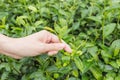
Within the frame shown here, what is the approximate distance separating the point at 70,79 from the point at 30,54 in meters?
0.28

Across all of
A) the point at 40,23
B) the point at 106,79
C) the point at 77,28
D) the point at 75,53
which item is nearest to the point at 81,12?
the point at 77,28

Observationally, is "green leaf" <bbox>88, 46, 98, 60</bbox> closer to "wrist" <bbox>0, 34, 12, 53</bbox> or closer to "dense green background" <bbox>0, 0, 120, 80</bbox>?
"dense green background" <bbox>0, 0, 120, 80</bbox>

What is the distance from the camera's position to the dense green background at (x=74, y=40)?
5.92 feet

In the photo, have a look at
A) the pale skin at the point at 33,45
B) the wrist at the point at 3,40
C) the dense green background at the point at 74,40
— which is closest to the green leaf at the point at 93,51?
the dense green background at the point at 74,40

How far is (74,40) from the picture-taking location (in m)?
1.97

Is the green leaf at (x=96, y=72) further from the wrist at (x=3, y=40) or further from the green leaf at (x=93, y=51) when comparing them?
the wrist at (x=3, y=40)

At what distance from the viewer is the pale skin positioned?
1.79 m

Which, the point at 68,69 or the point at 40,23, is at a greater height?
the point at 40,23

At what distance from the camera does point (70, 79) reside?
6.05ft

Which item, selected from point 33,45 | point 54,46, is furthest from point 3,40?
point 54,46

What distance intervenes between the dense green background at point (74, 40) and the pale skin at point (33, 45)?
A: 0.08m

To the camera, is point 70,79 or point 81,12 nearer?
point 70,79

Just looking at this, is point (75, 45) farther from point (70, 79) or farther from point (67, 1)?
point (67, 1)

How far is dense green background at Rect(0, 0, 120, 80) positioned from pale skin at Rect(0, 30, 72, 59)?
0.08 meters
